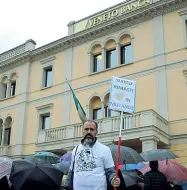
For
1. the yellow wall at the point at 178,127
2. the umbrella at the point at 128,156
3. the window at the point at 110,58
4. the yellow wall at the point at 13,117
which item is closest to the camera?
the umbrella at the point at 128,156

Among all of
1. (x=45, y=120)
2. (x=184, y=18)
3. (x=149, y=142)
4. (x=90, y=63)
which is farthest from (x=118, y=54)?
(x=45, y=120)

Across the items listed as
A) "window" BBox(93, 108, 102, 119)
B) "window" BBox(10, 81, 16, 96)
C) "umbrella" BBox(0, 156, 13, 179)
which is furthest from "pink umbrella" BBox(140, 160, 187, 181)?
"window" BBox(10, 81, 16, 96)

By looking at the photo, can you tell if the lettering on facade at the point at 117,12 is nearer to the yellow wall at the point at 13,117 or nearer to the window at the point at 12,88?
the window at the point at 12,88

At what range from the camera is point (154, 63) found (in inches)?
718

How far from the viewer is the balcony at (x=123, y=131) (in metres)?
15.0

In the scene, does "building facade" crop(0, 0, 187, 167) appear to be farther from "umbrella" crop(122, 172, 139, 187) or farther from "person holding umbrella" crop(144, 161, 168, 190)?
"umbrella" crop(122, 172, 139, 187)

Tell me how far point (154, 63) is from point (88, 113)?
4971mm

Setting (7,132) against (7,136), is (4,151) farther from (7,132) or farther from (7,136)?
(7,132)

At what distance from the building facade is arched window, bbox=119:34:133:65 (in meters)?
0.06

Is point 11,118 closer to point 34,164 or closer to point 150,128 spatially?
point 150,128

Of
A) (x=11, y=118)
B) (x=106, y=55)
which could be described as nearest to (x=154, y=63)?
(x=106, y=55)

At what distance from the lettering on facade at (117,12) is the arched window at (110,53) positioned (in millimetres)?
1573

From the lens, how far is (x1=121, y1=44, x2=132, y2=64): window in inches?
776

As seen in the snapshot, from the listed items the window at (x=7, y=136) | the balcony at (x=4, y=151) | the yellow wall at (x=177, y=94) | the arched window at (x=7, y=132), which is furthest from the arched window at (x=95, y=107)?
the window at (x=7, y=136)
